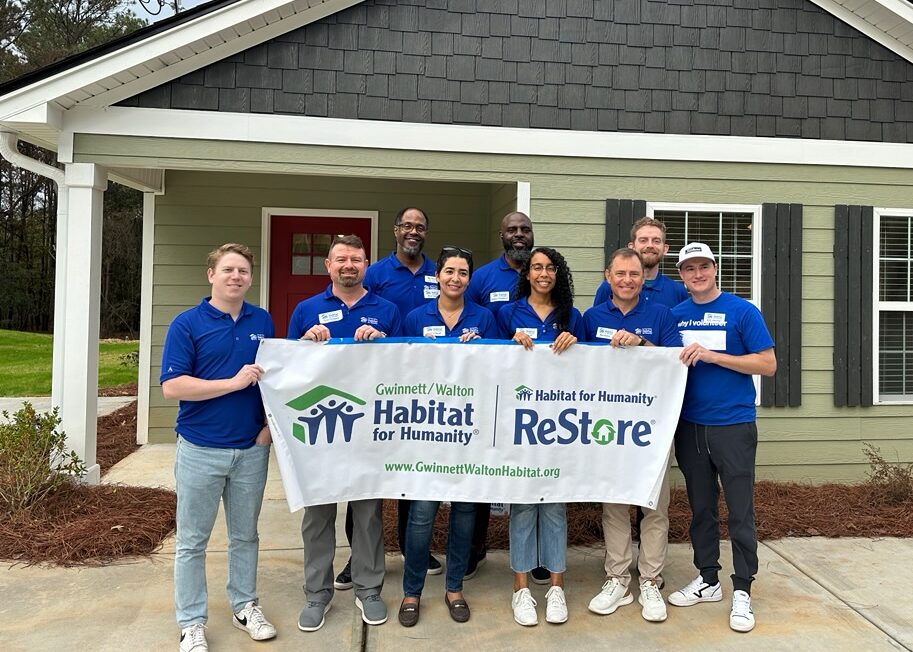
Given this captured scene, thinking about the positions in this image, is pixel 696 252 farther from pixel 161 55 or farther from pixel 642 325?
pixel 161 55

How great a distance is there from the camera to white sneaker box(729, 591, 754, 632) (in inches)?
131

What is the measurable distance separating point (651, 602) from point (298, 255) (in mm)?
5214

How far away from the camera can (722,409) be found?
342cm

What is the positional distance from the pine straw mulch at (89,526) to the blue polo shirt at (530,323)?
2.66 meters

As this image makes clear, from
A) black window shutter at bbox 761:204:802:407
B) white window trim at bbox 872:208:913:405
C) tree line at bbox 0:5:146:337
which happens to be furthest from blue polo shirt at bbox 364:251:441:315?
tree line at bbox 0:5:146:337

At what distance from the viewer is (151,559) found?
13.7 feet

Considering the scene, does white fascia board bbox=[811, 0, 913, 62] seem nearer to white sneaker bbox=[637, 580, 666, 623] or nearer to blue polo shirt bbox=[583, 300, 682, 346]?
blue polo shirt bbox=[583, 300, 682, 346]

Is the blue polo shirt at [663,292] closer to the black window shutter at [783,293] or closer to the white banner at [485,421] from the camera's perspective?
the white banner at [485,421]

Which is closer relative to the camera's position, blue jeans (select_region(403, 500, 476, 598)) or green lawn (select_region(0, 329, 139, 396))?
blue jeans (select_region(403, 500, 476, 598))

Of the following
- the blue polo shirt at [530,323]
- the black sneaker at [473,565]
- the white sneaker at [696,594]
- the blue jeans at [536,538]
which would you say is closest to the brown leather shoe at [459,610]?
the blue jeans at [536,538]

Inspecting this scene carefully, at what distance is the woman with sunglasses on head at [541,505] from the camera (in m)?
3.36

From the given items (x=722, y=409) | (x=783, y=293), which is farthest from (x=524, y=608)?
(x=783, y=293)

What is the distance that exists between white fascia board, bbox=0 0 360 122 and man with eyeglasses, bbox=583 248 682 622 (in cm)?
335

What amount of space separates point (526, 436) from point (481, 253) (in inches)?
167
